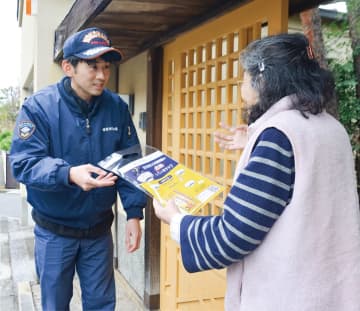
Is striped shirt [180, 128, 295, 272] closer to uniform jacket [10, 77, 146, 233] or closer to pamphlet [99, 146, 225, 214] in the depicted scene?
pamphlet [99, 146, 225, 214]

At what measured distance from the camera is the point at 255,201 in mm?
1271

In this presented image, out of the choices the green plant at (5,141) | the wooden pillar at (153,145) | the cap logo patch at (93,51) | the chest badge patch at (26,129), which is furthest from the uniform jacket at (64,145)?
the green plant at (5,141)

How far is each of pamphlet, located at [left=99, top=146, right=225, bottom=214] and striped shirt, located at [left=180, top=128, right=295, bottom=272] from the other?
0.24 meters

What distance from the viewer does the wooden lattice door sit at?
8.55ft

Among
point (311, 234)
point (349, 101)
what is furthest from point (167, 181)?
point (349, 101)

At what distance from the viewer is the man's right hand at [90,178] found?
1.87 metres

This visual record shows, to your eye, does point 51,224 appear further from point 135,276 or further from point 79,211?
point 135,276

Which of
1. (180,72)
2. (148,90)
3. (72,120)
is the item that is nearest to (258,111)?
(72,120)

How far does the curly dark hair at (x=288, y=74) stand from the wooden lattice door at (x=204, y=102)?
2.94 ft

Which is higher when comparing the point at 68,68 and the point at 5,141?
the point at 68,68

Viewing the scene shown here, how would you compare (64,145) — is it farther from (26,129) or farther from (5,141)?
(5,141)

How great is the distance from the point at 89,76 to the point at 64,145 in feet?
1.23

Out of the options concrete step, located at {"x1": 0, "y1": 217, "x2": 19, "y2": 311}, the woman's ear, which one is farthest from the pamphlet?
concrete step, located at {"x1": 0, "y1": 217, "x2": 19, "y2": 311}

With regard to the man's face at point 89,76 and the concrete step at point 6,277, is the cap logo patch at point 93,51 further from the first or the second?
the concrete step at point 6,277
